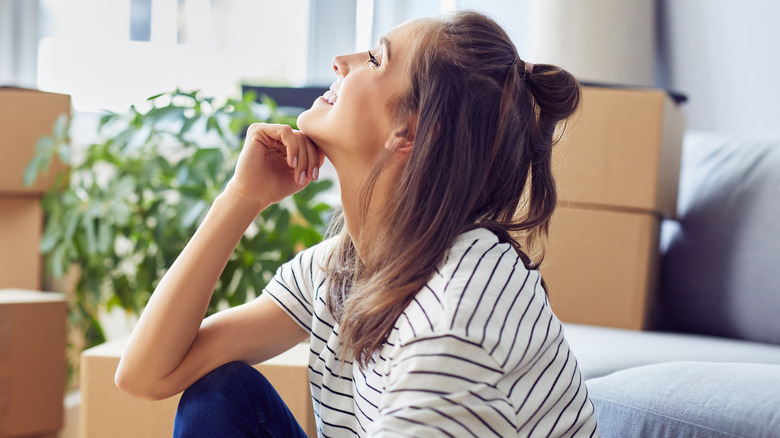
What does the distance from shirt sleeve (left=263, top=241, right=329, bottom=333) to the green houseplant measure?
1.70 feet

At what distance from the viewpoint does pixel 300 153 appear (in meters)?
0.89

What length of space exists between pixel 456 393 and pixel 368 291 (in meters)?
0.18

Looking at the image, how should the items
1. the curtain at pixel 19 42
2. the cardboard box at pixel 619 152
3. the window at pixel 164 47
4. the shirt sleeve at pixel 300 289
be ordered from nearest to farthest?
the shirt sleeve at pixel 300 289, the cardboard box at pixel 619 152, the curtain at pixel 19 42, the window at pixel 164 47

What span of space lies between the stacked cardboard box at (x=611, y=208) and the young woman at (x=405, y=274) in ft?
2.10

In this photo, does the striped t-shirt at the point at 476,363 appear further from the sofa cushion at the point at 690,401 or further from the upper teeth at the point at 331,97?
the upper teeth at the point at 331,97

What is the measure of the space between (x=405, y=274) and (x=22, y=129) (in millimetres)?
1395

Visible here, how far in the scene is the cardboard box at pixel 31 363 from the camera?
1.51 metres

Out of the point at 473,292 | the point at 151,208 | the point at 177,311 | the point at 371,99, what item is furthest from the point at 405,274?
A: the point at 151,208

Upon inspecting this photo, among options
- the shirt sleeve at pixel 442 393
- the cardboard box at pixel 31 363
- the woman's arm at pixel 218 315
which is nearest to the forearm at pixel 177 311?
the woman's arm at pixel 218 315

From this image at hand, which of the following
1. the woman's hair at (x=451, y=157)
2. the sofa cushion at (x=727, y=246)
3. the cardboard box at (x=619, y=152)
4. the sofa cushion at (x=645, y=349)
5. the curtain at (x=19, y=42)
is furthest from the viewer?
the curtain at (x=19, y=42)

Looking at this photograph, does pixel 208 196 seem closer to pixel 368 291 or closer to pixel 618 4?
pixel 368 291

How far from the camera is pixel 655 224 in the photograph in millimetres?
1506

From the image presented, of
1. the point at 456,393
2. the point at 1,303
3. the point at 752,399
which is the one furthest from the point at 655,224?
the point at 1,303

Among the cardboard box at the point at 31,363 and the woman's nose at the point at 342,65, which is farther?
the cardboard box at the point at 31,363
